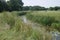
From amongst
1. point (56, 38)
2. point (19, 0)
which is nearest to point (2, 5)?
point (19, 0)

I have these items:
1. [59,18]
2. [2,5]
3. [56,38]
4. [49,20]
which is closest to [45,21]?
[49,20]

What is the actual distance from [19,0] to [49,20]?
1548 cm

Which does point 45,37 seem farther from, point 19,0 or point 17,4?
point 19,0

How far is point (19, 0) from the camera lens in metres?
25.8

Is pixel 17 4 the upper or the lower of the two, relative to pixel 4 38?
upper

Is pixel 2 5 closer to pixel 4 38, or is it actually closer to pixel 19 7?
pixel 19 7

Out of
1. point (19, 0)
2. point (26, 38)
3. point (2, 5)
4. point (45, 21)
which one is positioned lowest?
point (26, 38)

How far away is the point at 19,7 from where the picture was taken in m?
23.9

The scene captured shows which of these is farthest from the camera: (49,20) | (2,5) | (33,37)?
(2,5)

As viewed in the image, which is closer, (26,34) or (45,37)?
(45,37)

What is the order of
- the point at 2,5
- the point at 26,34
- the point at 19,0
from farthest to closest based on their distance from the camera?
1. the point at 19,0
2. the point at 2,5
3. the point at 26,34

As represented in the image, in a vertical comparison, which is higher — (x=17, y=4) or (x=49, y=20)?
(x=17, y=4)

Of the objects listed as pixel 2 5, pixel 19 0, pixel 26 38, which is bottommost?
pixel 26 38

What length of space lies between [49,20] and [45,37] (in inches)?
279
